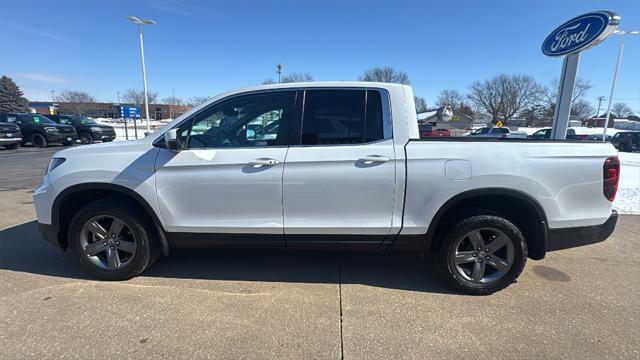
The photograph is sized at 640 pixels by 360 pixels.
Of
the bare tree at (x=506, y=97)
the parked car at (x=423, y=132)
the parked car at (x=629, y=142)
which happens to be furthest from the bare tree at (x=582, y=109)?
the parked car at (x=423, y=132)

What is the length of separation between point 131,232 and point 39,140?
19985mm

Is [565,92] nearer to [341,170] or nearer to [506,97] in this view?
[341,170]

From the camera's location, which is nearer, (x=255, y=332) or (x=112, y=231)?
(x=255, y=332)

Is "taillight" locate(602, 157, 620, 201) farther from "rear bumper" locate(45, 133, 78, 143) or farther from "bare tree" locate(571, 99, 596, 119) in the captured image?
"bare tree" locate(571, 99, 596, 119)

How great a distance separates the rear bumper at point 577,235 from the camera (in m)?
2.95

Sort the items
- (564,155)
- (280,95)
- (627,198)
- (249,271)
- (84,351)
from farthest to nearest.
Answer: (627,198)
(249,271)
(280,95)
(564,155)
(84,351)

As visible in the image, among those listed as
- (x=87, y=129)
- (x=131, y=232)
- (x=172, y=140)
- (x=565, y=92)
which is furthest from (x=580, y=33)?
(x=87, y=129)

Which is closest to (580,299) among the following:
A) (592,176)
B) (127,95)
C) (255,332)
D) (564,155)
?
(592,176)

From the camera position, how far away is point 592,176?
2869 mm

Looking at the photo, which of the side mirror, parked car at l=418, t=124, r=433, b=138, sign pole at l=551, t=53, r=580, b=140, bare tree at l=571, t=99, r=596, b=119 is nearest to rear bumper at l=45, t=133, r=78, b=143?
parked car at l=418, t=124, r=433, b=138

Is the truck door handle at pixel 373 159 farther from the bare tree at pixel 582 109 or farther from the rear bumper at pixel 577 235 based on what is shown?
the bare tree at pixel 582 109

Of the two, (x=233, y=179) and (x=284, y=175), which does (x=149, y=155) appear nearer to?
(x=233, y=179)

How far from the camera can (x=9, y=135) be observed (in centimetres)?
1596

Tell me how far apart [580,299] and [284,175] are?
9.43ft
